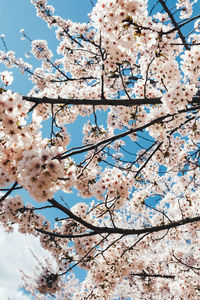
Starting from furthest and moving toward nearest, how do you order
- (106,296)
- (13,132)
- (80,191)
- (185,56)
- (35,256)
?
(35,256) < (106,296) < (185,56) < (80,191) < (13,132)

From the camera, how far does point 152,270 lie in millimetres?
8555

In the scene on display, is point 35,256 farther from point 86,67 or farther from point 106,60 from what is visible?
point 106,60

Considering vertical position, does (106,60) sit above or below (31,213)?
above

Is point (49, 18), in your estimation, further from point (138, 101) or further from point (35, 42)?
point (138, 101)

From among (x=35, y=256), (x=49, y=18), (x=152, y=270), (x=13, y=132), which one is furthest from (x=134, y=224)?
(x=13, y=132)

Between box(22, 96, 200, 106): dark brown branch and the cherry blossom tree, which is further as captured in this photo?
box(22, 96, 200, 106): dark brown branch

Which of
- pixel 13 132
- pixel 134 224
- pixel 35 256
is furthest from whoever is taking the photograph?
pixel 134 224

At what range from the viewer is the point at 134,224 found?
21.5 metres

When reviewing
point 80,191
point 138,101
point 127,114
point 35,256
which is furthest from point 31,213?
point 35,256

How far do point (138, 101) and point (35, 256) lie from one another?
767 inches

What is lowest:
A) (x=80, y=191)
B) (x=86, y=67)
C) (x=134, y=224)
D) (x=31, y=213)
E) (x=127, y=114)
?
(x=31, y=213)

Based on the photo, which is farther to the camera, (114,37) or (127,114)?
(127,114)

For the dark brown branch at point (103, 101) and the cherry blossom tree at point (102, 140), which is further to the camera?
the dark brown branch at point (103, 101)

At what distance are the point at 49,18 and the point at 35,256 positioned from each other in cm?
1819
